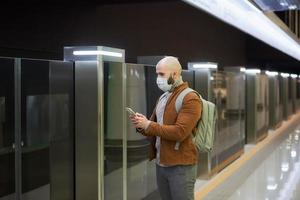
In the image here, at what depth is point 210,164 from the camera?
324 inches

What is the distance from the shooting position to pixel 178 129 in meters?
3.39

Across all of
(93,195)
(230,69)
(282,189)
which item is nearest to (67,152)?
(93,195)

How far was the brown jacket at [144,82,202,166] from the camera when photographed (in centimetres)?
340

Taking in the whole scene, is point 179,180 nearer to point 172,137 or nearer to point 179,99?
point 172,137

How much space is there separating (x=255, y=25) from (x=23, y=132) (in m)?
8.07

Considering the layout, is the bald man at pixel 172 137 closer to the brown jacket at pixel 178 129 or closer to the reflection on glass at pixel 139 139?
the brown jacket at pixel 178 129

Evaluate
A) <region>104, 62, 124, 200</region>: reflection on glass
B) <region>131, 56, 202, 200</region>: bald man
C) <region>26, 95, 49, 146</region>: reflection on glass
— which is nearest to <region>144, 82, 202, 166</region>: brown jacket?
<region>131, 56, 202, 200</region>: bald man

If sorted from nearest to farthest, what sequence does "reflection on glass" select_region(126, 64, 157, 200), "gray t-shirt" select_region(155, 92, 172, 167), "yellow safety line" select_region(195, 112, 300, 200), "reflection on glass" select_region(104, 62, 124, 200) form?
"gray t-shirt" select_region(155, 92, 172, 167) → "reflection on glass" select_region(104, 62, 124, 200) → "reflection on glass" select_region(126, 64, 157, 200) → "yellow safety line" select_region(195, 112, 300, 200)

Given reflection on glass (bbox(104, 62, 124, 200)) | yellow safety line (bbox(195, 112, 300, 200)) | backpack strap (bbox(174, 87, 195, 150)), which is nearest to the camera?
backpack strap (bbox(174, 87, 195, 150))

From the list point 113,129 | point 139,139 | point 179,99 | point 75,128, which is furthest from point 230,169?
point 179,99

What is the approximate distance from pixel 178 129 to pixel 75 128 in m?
1.40

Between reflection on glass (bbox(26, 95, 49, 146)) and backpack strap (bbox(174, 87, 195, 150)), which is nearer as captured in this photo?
backpack strap (bbox(174, 87, 195, 150))

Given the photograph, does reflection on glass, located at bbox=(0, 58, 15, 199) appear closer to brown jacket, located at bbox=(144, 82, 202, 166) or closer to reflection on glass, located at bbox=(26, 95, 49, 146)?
reflection on glass, located at bbox=(26, 95, 49, 146)

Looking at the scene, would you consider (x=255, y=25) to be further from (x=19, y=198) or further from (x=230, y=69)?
(x=19, y=198)
